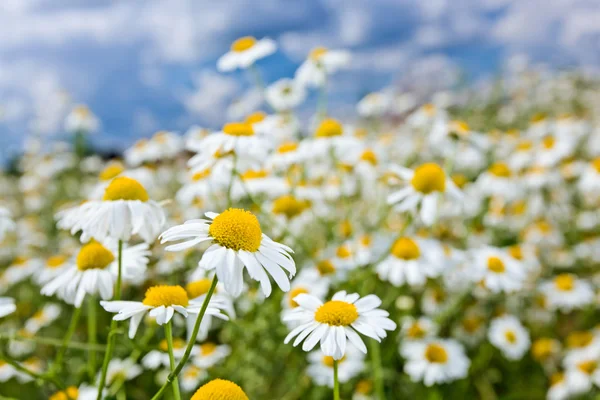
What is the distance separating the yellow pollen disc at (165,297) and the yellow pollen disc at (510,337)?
289 centimetres

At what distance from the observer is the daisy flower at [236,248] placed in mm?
1207

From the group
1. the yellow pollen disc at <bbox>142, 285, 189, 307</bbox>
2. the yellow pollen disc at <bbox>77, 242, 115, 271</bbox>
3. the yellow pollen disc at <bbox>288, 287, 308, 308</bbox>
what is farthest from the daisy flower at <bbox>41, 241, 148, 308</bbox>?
the yellow pollen disc at <bbox>288, 287, 308, 308</bbox>

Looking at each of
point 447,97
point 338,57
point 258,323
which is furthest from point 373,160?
point 447,97

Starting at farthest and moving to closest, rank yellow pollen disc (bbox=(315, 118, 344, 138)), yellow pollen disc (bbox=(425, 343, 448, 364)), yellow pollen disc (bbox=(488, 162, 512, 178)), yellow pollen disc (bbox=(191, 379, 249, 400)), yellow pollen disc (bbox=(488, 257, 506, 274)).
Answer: yellow pollen disc (bbox=(488, 162, 512, 178)) < yellow pollen disc (bbox=(315, 118, 344, 138)) < yellow pollen disc (bbox=(488, 257, 506, 274)) < yellow pollen disc (bbox=(425, 343, 448, 364)) < yellow pollen disc (bbox=(191, 379, 249, 400))

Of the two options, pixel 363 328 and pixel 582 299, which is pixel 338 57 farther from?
pixel 363 328

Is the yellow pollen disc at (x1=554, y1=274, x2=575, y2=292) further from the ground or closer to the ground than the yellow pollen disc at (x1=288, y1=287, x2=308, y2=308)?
closer to the ground

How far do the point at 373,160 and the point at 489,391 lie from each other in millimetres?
1817

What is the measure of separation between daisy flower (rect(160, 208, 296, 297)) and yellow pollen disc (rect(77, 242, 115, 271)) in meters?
0.73

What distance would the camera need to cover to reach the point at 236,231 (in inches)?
50.9

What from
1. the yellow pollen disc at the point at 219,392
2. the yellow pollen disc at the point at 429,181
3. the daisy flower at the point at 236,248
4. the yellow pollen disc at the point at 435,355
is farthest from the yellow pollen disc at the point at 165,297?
the yellow pollen disc at the point at 435,355

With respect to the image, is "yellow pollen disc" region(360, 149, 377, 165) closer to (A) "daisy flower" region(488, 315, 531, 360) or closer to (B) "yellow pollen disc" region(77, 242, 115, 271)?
(A) "daisy flower" region(488, 315, 531, 360)

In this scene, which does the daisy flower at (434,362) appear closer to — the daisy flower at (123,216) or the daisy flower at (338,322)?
the daisy flower at (338,322)

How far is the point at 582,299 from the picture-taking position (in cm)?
413

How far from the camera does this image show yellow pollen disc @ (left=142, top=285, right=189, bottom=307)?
1.40 m
